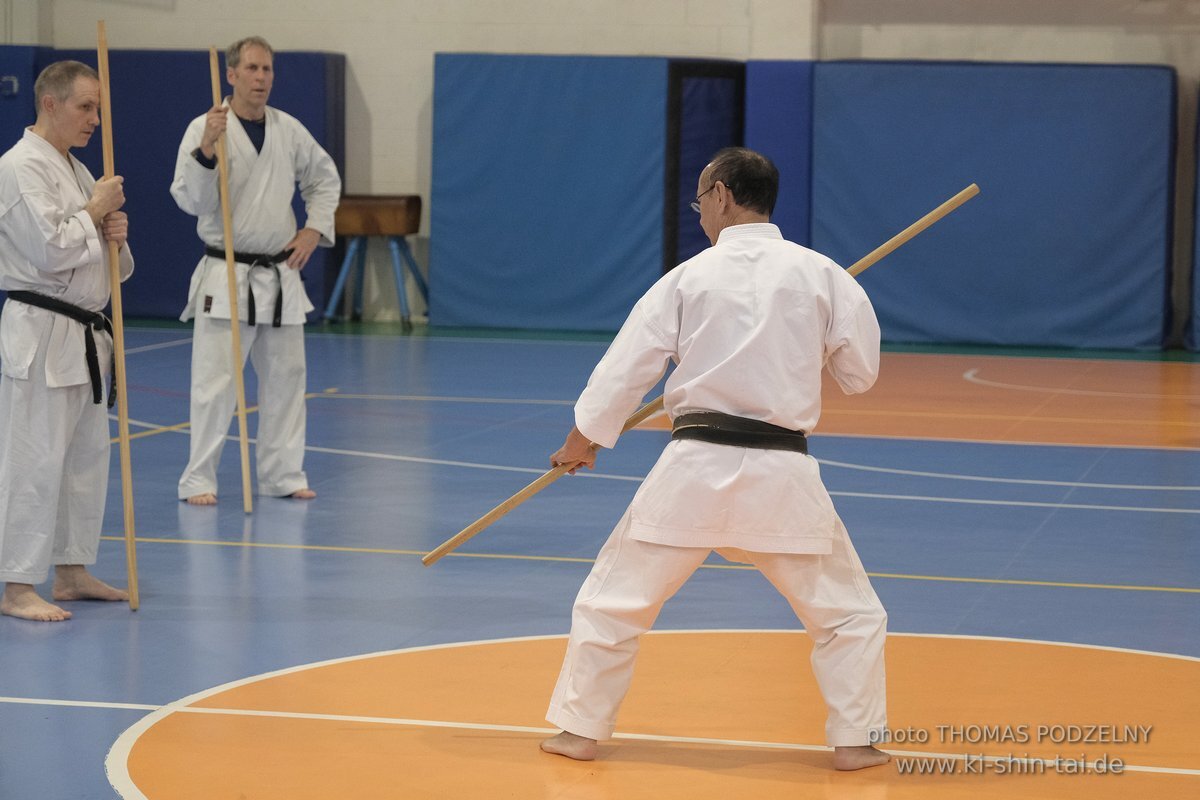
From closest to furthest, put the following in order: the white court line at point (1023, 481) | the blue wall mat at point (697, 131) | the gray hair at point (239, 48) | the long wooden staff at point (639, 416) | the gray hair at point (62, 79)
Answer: the long wooden staff at point (639, 416), the gray hair at point (62, 79), the gray hair at point (239, 48), the white court line at point (1023, 481), the blue wall mat at point (697, 131)

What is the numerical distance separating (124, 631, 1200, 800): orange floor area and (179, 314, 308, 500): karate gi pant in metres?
3.03

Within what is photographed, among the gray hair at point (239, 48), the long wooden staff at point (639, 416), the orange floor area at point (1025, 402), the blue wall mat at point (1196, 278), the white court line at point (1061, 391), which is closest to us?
the long wooden staff at point (639, 416)

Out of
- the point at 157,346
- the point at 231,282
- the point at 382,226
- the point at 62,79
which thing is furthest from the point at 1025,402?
the point at 62,79

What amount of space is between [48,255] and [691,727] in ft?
9.05

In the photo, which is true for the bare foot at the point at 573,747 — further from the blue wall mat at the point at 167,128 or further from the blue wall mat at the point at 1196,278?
the blue wall mat at the point at 167,128

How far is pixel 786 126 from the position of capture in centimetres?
1633

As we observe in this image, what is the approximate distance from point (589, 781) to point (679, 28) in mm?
13901

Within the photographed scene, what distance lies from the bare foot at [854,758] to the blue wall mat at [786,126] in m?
12.5

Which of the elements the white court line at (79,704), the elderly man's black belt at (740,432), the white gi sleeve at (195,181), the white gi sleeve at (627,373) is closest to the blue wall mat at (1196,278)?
the white gi sleeve at (195,181)

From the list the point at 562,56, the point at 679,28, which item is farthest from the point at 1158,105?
the point at 562,56

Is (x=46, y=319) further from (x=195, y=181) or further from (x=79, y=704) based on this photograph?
(x=195, y=181)

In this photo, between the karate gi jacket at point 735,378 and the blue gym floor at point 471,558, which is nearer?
the karate gi jacket at point 735,378

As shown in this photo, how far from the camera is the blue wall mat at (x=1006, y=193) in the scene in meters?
15.8

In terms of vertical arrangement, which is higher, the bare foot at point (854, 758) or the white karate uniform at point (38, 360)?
the white karate uniform at point (38, 360)
